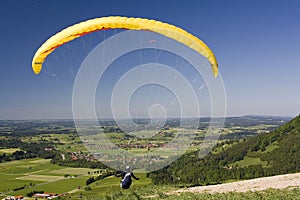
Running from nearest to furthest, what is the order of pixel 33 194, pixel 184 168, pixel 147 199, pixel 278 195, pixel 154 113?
pixel 154 113 < pixel 278 195 < pixel 147 199 < pixel 33 194 < pixel 184 168

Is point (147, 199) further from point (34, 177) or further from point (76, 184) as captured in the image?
point (34, 177)

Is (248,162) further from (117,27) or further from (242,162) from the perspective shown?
(117,27)

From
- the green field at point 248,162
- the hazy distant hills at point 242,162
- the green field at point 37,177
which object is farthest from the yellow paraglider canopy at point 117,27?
the green field at point 248,162

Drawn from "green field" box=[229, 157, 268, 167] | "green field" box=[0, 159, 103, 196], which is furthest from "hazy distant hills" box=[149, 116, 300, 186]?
"green field" box=[0, 159, 103, 196]

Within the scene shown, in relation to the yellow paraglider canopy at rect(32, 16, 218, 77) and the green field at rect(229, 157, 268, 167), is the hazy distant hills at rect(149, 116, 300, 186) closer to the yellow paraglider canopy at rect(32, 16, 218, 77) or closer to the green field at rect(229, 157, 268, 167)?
the green field at rect(229, 157, 268, 167)

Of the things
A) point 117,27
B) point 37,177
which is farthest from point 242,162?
point 117,27

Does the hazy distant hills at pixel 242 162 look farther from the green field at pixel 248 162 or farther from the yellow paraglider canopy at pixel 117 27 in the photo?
the yellow paraglider canopy at pixel 117 27

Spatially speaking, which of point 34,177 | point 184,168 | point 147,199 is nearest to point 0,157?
point 34,177
